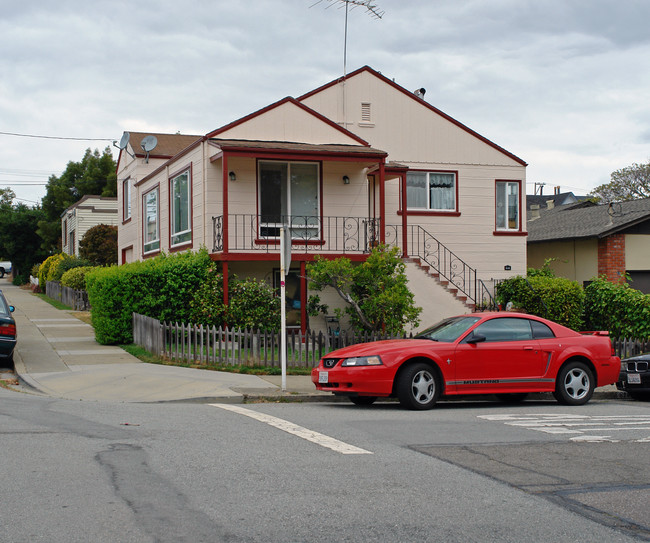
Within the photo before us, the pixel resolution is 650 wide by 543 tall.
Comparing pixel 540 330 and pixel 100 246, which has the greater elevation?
pixel 100 246

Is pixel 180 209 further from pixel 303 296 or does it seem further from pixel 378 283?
pixel 378 283

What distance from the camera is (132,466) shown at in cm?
698

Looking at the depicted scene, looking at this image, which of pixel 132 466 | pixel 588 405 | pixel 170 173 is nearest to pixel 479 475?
pixel 132 466

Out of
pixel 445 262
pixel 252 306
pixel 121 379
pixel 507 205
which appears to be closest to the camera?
pixel 121 379

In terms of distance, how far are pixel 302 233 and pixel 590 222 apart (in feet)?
37.5

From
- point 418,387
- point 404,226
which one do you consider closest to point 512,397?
point 418,387

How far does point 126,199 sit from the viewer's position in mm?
29531

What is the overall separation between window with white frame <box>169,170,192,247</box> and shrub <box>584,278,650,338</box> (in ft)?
34.5

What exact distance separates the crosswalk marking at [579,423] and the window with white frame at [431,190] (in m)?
12.6

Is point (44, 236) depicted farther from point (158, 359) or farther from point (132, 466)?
point (132, 466)

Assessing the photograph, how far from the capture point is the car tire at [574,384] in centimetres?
1195

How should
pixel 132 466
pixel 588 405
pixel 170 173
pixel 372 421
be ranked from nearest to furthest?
pixel 132 466, pixel 372 421, pixel 588 405, pixel 170 173

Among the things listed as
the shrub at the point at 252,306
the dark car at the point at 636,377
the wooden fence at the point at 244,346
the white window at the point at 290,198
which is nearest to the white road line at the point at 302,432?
the wooden fence at the point at 244,346

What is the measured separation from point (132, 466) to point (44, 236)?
54.3 m
